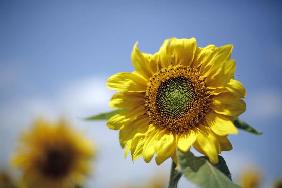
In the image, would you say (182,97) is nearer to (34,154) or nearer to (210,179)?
Result: (210,179)

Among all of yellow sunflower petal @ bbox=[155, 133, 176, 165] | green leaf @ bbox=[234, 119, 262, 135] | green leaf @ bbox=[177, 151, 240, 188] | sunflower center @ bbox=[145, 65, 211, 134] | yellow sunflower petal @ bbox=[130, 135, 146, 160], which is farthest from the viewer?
sunflower center @ bbox=[145, 65, 211, 134]

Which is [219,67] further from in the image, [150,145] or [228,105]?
[150,145]

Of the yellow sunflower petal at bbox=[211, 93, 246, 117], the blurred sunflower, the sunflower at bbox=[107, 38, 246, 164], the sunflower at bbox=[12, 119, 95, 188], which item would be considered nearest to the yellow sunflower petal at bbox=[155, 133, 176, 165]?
the sunflower at bbox=[107, 38, 246, 164]

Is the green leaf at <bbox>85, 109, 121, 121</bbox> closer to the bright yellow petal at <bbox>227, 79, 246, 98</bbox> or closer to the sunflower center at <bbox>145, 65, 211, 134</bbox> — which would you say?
the sunflower center at <bbox>145, 65, 211, 134</bbox>

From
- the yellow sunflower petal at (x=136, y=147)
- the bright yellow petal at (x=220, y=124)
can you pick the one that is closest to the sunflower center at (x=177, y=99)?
the bright yellow petal at (x=220, y=124)

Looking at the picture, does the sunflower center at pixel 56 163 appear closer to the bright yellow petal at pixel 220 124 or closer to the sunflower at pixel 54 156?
the sunflower at pixel 54 156

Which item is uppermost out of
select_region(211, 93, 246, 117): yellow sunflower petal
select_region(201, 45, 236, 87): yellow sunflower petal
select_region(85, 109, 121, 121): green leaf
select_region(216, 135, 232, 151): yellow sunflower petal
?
select_region(201, 45, 236, 87): yellow sunflower petal
